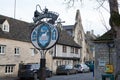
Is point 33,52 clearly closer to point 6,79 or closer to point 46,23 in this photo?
point 6,79

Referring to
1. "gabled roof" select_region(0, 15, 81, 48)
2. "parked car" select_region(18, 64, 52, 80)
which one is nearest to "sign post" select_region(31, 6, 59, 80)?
"parked car" select_region(18, 64, 52, 80)

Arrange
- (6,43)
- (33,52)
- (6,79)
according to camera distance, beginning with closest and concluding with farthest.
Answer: (6,79) < (6,43) < (33,52)

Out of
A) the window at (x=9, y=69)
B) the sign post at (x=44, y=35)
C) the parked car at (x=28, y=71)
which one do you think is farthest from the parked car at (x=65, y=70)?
the sign post at (x=44, y=35)

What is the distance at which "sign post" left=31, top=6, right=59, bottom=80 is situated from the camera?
43.8 ft

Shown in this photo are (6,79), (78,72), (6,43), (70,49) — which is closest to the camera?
(6,79)

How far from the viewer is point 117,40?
56.5 ft

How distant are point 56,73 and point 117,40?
3655cm

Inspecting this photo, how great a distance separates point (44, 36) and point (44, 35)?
0.16 feet

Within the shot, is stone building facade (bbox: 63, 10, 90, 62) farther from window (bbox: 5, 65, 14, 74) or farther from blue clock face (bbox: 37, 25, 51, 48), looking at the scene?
blue clock face (bbox: 37, 25, 51, 48)

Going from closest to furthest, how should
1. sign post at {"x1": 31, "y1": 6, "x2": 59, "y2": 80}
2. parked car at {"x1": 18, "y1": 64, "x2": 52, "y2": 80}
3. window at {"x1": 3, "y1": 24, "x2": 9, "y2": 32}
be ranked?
sign post at {"x1": 31, "y1": 6, "x2": 59, "y2": 80} < parked car at {"x1": 18, "y1": 64, "x2": 52, "y2": 80} < window at {"x1": 3, "y1": 24, "x2": 9, "y2": 32}

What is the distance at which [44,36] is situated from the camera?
539 inches

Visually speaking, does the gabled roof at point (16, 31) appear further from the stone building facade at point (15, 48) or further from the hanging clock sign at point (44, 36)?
the hanging clock sign at point (44, 36)

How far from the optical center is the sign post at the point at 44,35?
43.8ft

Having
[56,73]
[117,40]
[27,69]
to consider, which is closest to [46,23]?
[117,40]
